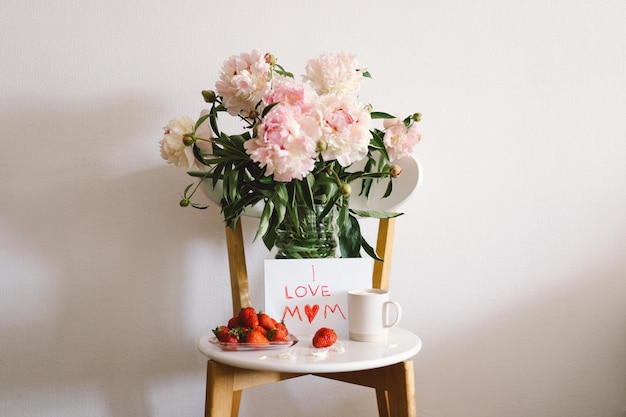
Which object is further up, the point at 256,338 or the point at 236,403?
the point at 256,338

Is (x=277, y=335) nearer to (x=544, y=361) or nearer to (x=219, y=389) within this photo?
(x=219, y=389)

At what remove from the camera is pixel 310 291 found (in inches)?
42.3

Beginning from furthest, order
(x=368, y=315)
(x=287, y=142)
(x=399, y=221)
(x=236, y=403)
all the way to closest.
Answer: (x=399, y=221)
(x=236, y=403)
(x=368, y=315)
(x=287, y=142)

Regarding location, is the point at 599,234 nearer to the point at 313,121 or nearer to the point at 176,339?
the point at 313,121

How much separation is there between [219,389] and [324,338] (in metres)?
0.19

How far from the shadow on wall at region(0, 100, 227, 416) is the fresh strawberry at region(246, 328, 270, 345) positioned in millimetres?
397

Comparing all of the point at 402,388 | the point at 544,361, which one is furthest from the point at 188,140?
the point at 544,361

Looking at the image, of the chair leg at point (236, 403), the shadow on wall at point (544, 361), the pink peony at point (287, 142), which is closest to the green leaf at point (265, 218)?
the pink peony at point (287, 142)

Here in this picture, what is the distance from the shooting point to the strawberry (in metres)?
0.98

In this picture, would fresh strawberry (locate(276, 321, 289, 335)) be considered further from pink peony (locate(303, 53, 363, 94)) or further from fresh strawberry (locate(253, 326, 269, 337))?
pink peony (locate(303, 53, 363, 94))

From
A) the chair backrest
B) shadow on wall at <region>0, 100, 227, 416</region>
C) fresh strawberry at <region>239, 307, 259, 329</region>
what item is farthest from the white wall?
fresh strawberry at <region>239, 307, 259, 329</region>

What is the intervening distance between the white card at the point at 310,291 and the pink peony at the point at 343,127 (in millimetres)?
205

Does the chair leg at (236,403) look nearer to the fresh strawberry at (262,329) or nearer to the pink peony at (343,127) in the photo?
the fresh strawberry at (262,329)

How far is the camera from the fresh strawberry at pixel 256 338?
96 centimetres
